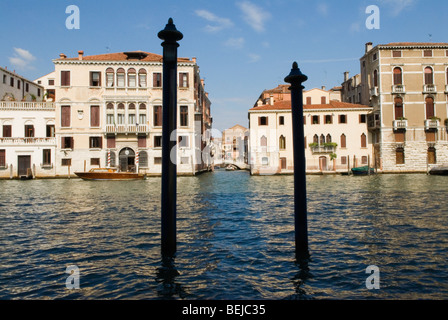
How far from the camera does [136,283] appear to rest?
15.3 ft

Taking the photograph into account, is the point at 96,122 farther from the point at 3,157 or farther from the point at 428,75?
the point at 428,75

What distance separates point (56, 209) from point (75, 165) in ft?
76.6

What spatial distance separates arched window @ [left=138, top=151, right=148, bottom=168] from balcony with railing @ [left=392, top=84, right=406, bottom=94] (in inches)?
1034

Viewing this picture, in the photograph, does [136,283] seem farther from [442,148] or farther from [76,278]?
[442,148]

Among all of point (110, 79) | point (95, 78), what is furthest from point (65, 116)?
point (110, 79)

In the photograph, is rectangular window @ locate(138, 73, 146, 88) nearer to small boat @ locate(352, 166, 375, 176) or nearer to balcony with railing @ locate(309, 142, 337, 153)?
balcony with railing @ locate(309, 142, 337, 153)

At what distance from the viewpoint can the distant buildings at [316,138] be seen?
3766 cm

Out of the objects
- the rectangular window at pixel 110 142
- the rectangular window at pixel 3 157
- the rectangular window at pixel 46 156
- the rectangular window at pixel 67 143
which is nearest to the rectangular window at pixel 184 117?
the rectangular window at pixel 110 142

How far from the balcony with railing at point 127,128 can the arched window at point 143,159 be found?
7.18 feet

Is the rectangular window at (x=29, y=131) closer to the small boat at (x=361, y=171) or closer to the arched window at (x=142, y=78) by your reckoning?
the arched window at (x=142, y=78)

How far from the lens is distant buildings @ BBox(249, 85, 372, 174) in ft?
124

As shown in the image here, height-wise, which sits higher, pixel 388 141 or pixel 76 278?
pixel 388 141

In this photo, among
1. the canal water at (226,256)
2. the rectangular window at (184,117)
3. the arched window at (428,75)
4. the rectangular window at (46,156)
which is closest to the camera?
the canal water at (226,256)
